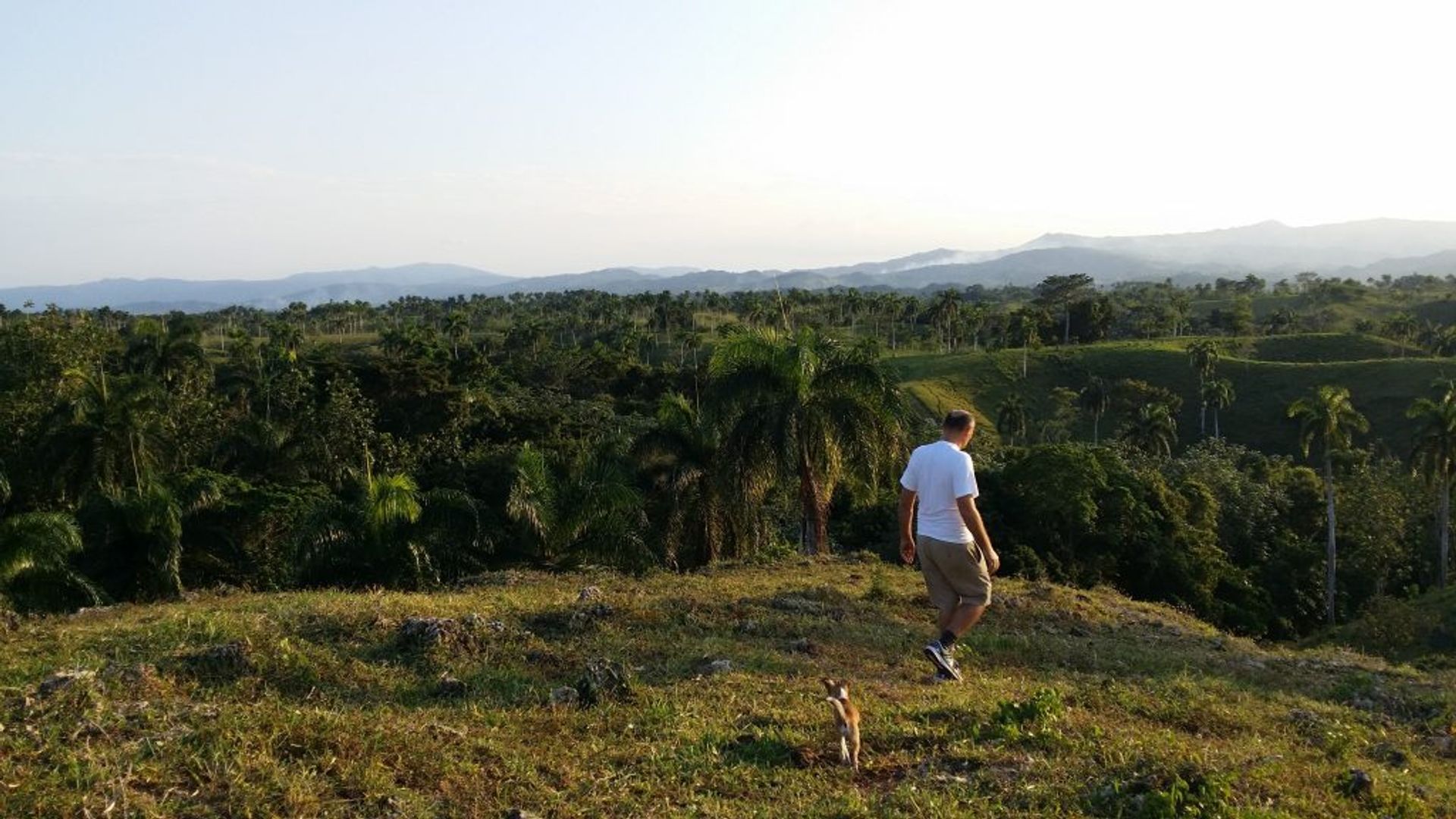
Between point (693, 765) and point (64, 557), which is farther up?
point (693, 765)

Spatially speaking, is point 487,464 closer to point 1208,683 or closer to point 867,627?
point 867,627

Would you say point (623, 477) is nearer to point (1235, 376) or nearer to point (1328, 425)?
point (1328, 425)

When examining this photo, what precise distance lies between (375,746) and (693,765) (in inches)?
68.0

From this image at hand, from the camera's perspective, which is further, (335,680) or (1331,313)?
(1331,313)

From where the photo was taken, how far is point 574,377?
225 feet

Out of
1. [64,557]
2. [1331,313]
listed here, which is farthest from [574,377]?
[1331,313]

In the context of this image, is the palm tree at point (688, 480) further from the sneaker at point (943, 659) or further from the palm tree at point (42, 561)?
the sneaker at point (943, 659)

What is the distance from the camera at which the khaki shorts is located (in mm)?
6703

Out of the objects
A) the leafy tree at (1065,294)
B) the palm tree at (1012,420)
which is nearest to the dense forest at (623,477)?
the palm tree at (1012,420)

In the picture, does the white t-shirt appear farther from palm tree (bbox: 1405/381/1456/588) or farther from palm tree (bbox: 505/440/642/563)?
palm tree (bbox: 1405/381/1456/588)

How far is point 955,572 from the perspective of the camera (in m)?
6.79

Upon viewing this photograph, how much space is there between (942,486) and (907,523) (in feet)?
1.42

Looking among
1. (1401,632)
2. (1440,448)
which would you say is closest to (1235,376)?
(1440,448)

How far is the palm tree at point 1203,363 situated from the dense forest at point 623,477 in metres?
0.38
